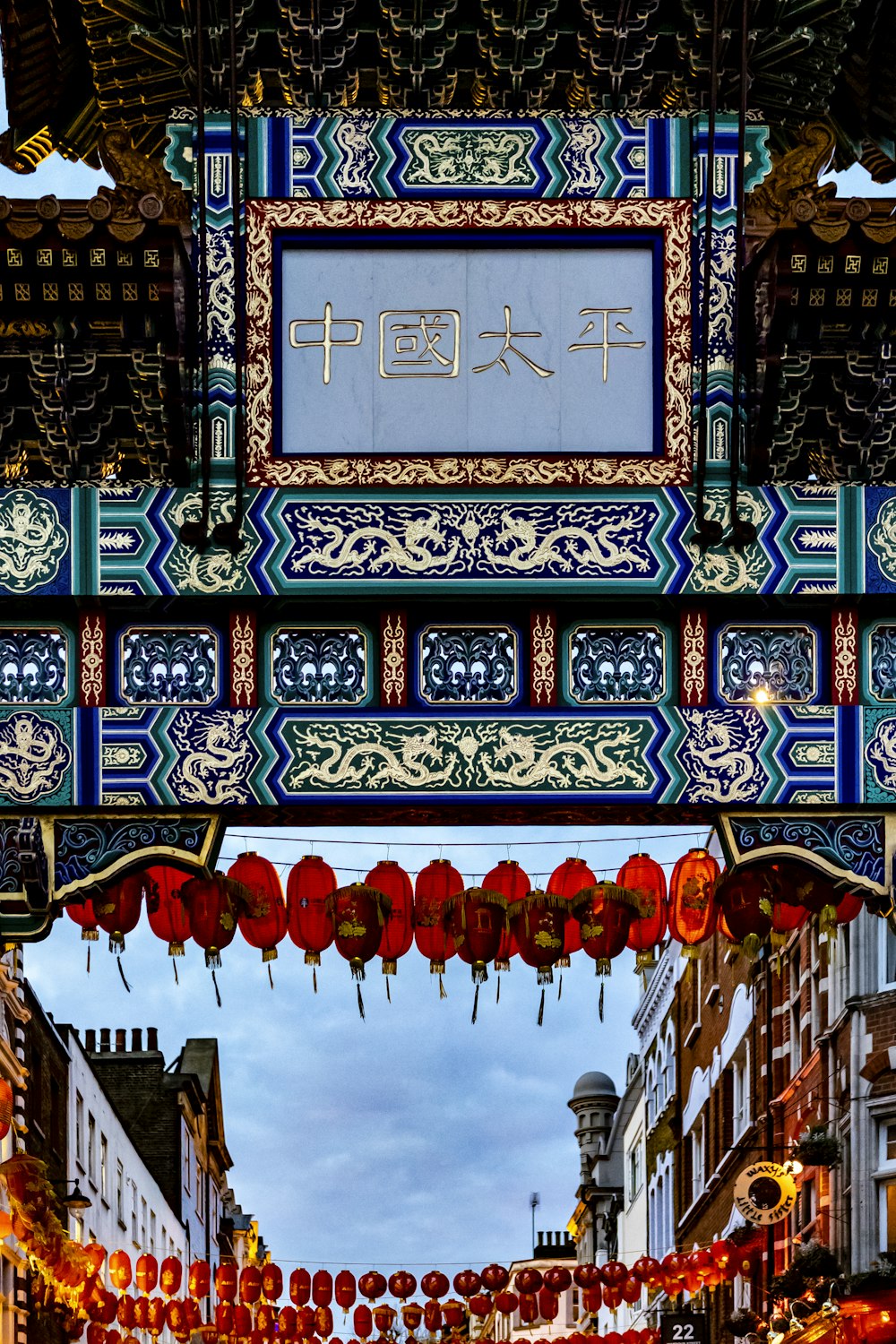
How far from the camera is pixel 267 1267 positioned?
28047 millimetres

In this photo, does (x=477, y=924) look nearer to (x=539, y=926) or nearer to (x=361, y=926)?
(x=539, y=926)

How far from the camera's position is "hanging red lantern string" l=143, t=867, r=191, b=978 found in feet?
42.9

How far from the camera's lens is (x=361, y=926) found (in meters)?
13.6

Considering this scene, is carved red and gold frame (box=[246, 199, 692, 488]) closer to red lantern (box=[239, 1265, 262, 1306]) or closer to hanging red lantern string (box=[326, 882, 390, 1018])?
hanging red lantern string (box=[326, 882, 390, 1018])

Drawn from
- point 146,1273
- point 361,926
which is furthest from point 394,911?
point 146,1273

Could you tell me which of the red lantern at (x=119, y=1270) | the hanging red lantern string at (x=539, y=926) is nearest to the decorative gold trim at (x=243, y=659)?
the hanging red lantern string at (x=539, y=926)

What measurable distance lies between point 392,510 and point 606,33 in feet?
11.7

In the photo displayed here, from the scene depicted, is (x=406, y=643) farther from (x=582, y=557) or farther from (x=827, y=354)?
(x=827, y=354)

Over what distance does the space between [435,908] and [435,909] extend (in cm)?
2

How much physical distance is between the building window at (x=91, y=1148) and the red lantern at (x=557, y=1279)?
10.4 meters

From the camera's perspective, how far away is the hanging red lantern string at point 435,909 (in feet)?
44.7

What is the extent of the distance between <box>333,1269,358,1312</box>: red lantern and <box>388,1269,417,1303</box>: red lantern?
2.84ft

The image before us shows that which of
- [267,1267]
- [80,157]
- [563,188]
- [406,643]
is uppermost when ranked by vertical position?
[80,157]

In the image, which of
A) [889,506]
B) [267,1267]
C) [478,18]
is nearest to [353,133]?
[478,18]
